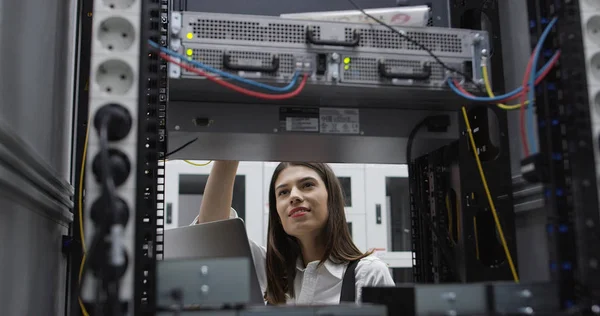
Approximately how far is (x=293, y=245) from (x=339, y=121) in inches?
30.3

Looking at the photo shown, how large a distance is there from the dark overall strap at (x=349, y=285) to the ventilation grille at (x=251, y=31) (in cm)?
86

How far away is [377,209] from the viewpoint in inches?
123

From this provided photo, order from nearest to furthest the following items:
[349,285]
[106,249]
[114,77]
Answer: [106,249] < [114,77] < [349,285]

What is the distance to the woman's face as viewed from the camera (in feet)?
6.07

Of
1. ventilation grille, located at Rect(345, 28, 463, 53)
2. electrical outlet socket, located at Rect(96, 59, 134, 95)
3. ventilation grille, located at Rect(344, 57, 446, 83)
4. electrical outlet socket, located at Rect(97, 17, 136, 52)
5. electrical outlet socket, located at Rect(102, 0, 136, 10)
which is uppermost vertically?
ventilation grille, located at Rect(345, 28, 463, 53)

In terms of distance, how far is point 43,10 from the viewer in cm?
120

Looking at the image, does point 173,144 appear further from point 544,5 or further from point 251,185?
point 251,185

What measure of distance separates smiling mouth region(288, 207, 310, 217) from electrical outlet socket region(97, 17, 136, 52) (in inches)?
42.8

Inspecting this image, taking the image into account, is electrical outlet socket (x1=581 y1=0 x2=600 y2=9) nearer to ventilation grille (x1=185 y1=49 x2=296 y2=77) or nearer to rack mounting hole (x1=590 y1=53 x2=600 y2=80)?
rack mounting hole (x1=590 y1=53 x2=600 y2=80)

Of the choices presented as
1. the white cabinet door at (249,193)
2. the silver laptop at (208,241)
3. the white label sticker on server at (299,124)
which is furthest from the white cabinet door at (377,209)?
the white label sticker on server at (299,124)

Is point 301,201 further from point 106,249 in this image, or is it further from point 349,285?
point 106,249

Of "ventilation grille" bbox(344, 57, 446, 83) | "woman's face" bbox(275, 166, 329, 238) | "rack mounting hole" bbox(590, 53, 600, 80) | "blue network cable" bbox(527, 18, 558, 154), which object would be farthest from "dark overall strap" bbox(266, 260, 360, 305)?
"rack mounting hole" bbox(590, 53, 600, 80)

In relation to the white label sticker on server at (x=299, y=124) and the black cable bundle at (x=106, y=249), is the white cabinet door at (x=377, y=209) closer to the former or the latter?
the white label sticker on server at (x=299, y=124)

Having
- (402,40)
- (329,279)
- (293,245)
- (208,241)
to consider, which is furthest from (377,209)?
(402,40)
